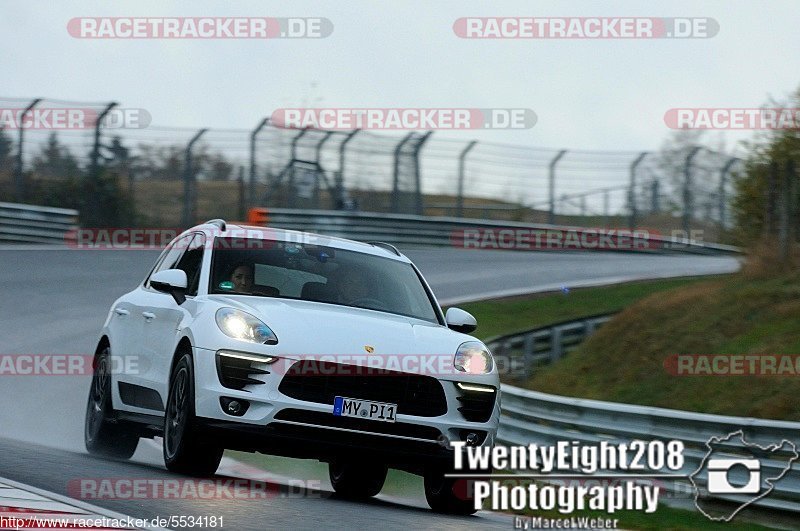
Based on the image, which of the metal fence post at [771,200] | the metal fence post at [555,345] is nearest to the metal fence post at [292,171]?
the metal fence post at [555,345]

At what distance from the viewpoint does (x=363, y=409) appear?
754 cm

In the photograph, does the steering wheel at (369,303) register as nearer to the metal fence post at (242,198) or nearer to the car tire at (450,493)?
the car tire at (450,493)

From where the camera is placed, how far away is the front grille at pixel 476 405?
310 inches

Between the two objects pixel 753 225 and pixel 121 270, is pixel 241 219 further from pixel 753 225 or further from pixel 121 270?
pixel 753 225

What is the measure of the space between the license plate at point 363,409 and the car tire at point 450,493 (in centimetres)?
52

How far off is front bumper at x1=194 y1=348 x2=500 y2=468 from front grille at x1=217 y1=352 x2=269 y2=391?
2 cm

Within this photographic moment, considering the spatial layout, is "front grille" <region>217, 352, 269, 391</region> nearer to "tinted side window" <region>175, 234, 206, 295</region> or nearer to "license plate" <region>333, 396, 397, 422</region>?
"license plate" <region>333, 396, 397, 422</region>

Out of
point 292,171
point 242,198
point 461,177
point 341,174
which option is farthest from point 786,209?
point 242,198

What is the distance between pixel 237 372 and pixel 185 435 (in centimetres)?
47

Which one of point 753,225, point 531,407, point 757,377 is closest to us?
point 531,407

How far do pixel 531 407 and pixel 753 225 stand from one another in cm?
1216

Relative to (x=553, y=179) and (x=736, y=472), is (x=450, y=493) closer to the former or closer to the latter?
(x=736, y=472)

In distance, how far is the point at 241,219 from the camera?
98.5ft

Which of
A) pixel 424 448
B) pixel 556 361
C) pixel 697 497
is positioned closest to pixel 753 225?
pixel 556 361
